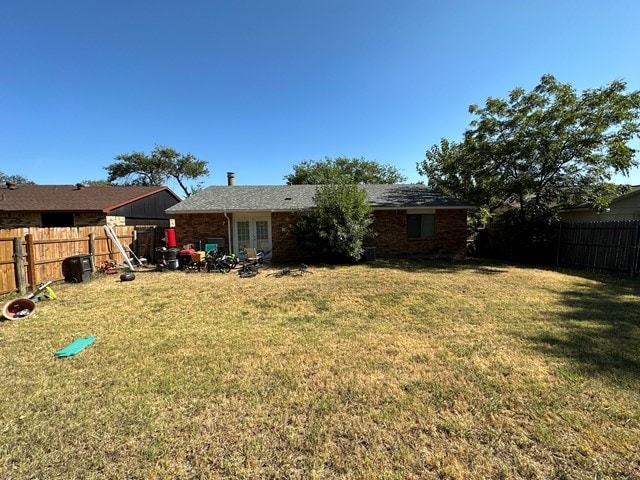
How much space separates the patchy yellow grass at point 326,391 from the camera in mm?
2322

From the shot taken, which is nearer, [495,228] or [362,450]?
[362,450]

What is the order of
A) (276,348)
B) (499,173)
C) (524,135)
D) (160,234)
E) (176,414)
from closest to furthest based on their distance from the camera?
(176,414) < (276,348) < (524,135) < (499,173) < (160,234)

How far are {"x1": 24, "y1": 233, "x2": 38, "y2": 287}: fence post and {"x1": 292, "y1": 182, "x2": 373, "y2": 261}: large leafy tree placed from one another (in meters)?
7.91

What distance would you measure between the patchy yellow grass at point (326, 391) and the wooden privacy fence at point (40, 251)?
2186 mm

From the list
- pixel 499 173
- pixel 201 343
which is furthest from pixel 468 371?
pixel 499 173

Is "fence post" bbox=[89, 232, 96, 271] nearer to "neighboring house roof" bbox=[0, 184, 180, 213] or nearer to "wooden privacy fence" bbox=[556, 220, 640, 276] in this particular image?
"neighboring house roof" bbox=[0, 184, 180, 213]

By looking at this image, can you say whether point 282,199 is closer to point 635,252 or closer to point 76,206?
point 76,206

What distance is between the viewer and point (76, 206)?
16.2 m

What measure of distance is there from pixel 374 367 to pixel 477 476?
1677 mm

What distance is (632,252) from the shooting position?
9641 millimetres

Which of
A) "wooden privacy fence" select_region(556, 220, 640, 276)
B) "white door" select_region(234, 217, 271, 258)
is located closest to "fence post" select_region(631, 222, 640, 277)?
"wooden privacy fence" select_region(556, 220, 640, 276)

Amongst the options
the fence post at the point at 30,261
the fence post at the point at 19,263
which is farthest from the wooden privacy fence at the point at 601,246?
the fence post at the point at 30,261

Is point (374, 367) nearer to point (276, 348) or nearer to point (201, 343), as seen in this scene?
point (276, 348)

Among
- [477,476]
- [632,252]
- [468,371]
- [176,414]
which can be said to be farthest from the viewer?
[632,252]
